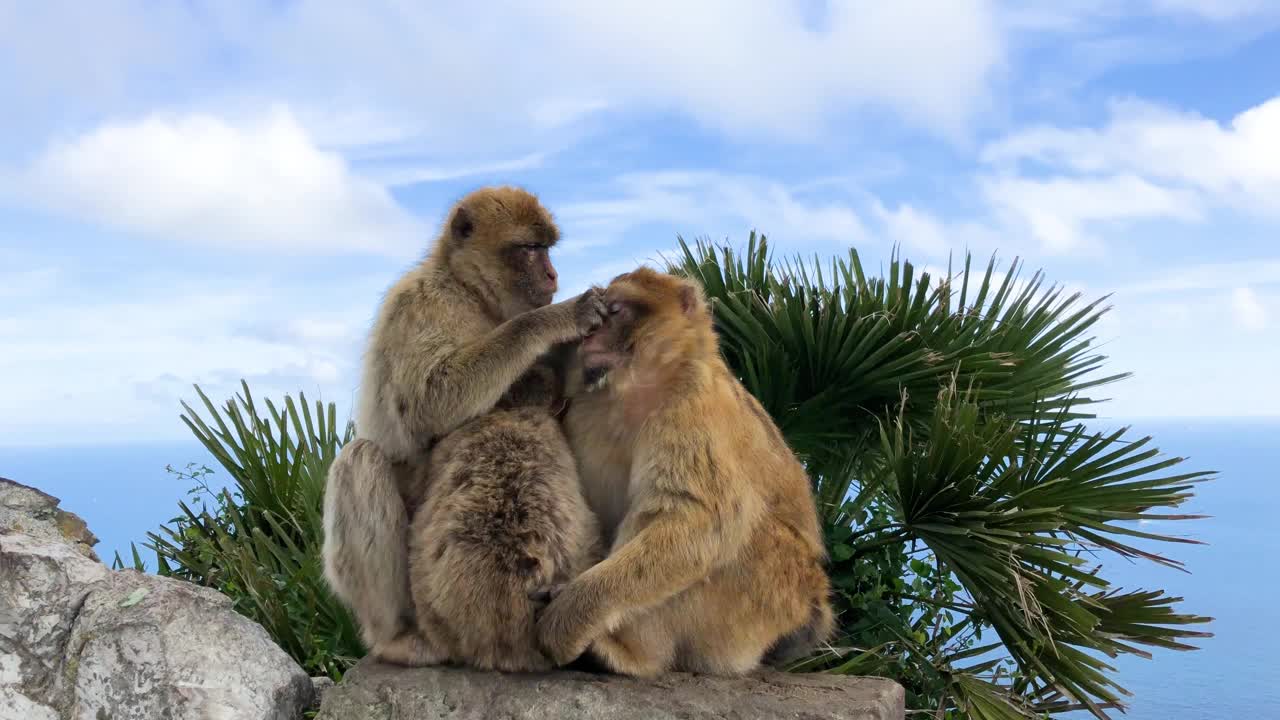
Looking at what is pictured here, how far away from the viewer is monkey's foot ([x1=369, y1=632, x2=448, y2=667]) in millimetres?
4188

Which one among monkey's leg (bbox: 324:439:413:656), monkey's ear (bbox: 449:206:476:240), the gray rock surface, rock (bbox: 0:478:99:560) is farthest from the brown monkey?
rock (bbox: 0:478:99:560)

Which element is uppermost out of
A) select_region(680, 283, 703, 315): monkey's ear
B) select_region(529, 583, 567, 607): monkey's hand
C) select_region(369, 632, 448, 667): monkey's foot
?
select_region(680, 283, 703, 315): monkey's ear

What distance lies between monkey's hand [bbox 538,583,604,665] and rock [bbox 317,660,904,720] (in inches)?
11.5

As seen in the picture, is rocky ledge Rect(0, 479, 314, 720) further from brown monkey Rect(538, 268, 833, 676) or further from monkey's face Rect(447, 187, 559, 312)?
monkey's face Rect(447, 187, 559, 312)

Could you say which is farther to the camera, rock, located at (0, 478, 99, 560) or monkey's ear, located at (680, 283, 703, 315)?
rock, located at (0, 478, 99, 560)

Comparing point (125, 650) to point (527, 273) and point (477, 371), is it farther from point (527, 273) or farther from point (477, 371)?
point (527, 273)

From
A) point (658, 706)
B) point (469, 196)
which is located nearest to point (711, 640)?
point (658, 706)

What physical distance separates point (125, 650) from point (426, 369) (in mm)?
2144

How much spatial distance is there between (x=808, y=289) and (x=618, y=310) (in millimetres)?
2566

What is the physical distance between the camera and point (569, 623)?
370 cm

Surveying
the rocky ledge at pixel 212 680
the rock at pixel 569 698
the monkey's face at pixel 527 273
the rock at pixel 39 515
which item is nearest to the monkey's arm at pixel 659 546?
the rock at pixel 569 698

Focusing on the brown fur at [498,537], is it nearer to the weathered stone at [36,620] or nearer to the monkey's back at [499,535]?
the monkey's back at [499,535]

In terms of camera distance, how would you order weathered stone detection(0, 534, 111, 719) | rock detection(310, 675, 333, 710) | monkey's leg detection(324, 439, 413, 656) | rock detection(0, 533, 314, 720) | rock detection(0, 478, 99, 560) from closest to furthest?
monkey's leg detection(324, 439, 413, 656) → rock detection(0, 533, 314, 720) → weathered stone detection(0, 534, 111, 719) → rock detection(310, 675, 333, 710) → rock detection(0, 478, 99, 560)

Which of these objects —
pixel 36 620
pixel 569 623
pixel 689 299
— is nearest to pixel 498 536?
pixel 569 623
